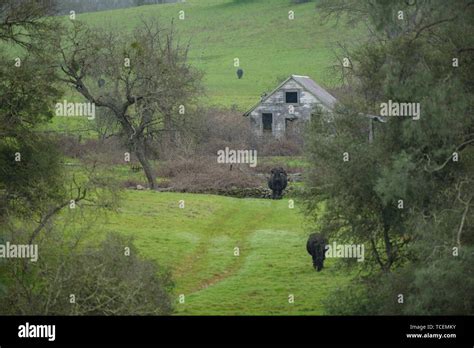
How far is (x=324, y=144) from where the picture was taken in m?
36.4

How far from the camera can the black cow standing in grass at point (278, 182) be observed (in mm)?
64169

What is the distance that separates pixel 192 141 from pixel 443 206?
133 feet

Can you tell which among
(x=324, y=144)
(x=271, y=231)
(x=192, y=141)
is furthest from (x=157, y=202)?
(x=324, y=144)

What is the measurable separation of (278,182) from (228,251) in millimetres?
19494

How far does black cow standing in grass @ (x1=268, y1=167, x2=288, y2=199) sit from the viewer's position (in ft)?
211

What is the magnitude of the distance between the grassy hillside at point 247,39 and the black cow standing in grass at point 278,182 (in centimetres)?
3515

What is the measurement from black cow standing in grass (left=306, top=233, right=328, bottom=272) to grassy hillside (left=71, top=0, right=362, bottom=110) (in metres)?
58.1

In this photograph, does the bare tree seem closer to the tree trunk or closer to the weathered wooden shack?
the tree trunk

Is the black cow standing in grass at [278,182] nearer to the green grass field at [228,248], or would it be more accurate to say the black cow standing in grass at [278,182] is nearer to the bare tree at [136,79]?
the green grass field at [228,248]

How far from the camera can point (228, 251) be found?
4559cm

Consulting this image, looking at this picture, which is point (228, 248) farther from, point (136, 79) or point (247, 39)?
point (247, 39)

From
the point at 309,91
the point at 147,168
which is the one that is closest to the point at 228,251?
the point at 147,168

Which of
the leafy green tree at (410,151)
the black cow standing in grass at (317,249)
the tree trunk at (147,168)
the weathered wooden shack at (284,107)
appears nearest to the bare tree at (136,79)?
the tree trunk at (147,168)
